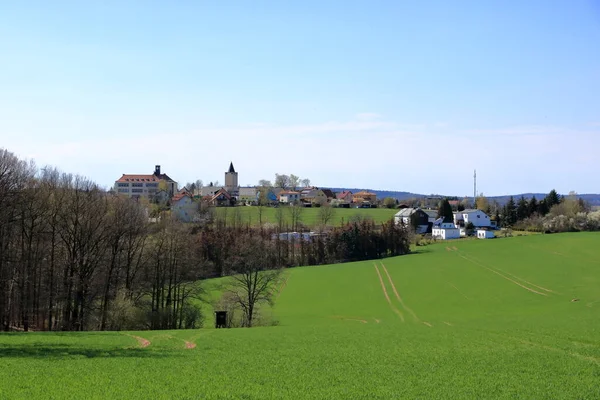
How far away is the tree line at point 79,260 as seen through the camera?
38.7 meters

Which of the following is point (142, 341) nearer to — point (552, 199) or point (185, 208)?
point (185, 208)

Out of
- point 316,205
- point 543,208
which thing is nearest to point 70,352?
point 543,208

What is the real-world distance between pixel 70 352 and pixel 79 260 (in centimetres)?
1866

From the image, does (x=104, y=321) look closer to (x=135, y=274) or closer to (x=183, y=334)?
(x=135, y=274)

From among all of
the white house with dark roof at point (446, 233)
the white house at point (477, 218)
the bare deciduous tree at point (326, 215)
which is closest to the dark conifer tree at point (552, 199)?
the white house at point (477, 218)

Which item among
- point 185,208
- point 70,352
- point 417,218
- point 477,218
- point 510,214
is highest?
point 185,208

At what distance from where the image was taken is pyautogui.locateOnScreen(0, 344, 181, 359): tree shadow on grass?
908 inches

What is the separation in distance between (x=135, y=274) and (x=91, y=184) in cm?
879

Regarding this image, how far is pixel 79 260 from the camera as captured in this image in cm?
4159

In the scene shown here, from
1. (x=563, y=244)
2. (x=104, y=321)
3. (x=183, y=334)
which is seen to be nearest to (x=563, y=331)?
(x=183, y=334)

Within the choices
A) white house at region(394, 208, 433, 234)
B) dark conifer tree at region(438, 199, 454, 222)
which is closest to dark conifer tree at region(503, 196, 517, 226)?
dark conifer tree at region(438, 199, 454, 222)

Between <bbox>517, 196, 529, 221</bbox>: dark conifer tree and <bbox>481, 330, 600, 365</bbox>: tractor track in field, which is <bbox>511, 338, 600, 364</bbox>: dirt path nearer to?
<bbox>481, 330, 600, 365</bbox>: tractor track in field

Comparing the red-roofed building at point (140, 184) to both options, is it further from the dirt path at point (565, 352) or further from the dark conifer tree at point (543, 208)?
the dirt path at point (565, 352)

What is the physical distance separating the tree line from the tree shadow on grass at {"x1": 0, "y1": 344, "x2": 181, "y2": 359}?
1212 cm
